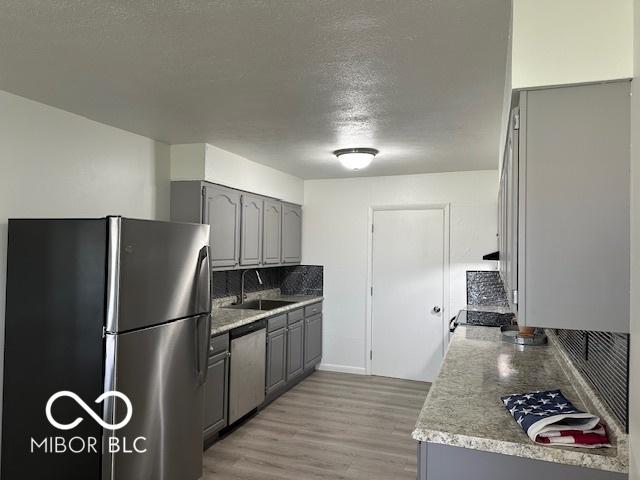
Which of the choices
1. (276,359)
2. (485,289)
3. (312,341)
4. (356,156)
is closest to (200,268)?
(356,156)

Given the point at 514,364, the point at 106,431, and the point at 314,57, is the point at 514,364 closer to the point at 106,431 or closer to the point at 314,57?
the point at 314,57

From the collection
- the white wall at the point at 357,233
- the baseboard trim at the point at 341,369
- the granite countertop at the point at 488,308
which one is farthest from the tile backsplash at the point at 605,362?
the baseboard trim at the point at 341,369

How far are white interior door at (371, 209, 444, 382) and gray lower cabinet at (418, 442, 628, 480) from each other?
11.4 feet

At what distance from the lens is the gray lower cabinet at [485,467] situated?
1460 millimetres

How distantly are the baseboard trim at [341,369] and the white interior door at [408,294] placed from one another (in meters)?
0.14

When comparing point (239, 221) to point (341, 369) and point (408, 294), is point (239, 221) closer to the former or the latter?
point (408, 294)

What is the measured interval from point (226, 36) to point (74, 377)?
5.85 feet

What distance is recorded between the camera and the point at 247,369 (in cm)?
377

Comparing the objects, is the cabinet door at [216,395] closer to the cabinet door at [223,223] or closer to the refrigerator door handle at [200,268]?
the refrigerator door handle at [200,268]

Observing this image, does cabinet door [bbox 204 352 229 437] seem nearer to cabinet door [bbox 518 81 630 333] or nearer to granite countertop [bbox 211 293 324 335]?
granite countertop [bbox 211 293 324 335]

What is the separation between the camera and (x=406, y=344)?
5.13 metres

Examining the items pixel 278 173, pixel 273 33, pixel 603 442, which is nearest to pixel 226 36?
pixel 273 33

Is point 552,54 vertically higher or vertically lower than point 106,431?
higher

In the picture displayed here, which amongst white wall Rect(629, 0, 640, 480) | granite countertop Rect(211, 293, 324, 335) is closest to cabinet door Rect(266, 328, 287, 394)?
granite countertop Rect(211, 293, 324, 335)
